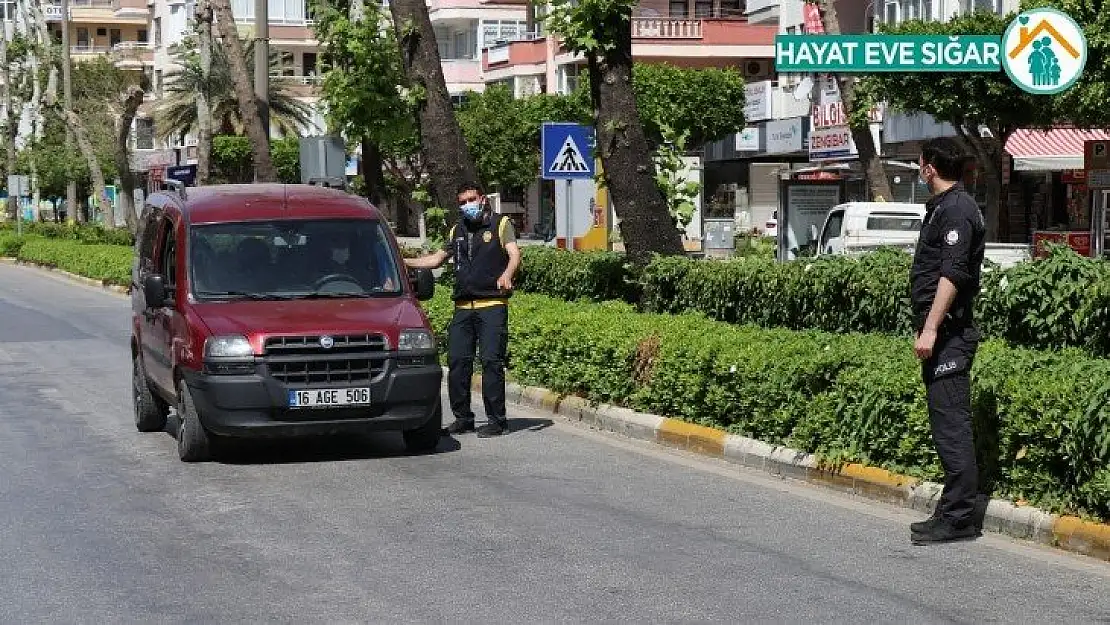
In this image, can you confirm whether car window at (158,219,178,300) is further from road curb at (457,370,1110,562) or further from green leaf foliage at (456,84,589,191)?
green leaf foliage at (456,84,589,191)

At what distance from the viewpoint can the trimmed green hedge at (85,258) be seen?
42.3m

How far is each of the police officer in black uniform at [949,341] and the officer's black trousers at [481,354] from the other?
17.3ft

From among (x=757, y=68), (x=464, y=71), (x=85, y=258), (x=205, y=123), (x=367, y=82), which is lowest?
(x=85, y=258)

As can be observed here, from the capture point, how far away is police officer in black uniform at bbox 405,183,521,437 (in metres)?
14.2

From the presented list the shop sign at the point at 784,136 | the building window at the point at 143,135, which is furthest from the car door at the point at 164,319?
the building window at the point at 143,135

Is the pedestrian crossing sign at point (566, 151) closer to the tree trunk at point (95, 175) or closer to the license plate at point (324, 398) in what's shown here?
the license plate at point (324, 398)

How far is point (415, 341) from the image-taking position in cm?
1285

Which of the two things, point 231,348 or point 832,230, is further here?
point 832,230

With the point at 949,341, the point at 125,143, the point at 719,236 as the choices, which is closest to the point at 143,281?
the point at 949,341

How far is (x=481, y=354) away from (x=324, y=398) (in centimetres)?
217

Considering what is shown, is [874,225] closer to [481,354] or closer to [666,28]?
[481,354]

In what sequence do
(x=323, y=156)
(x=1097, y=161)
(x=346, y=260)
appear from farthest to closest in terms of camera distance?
(x=1097, y=161) → (x=323, y=156) → (x=346, y=260)

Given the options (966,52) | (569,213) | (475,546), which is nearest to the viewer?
(475,546)

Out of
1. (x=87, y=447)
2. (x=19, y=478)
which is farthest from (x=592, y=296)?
(x=19, y=478)
